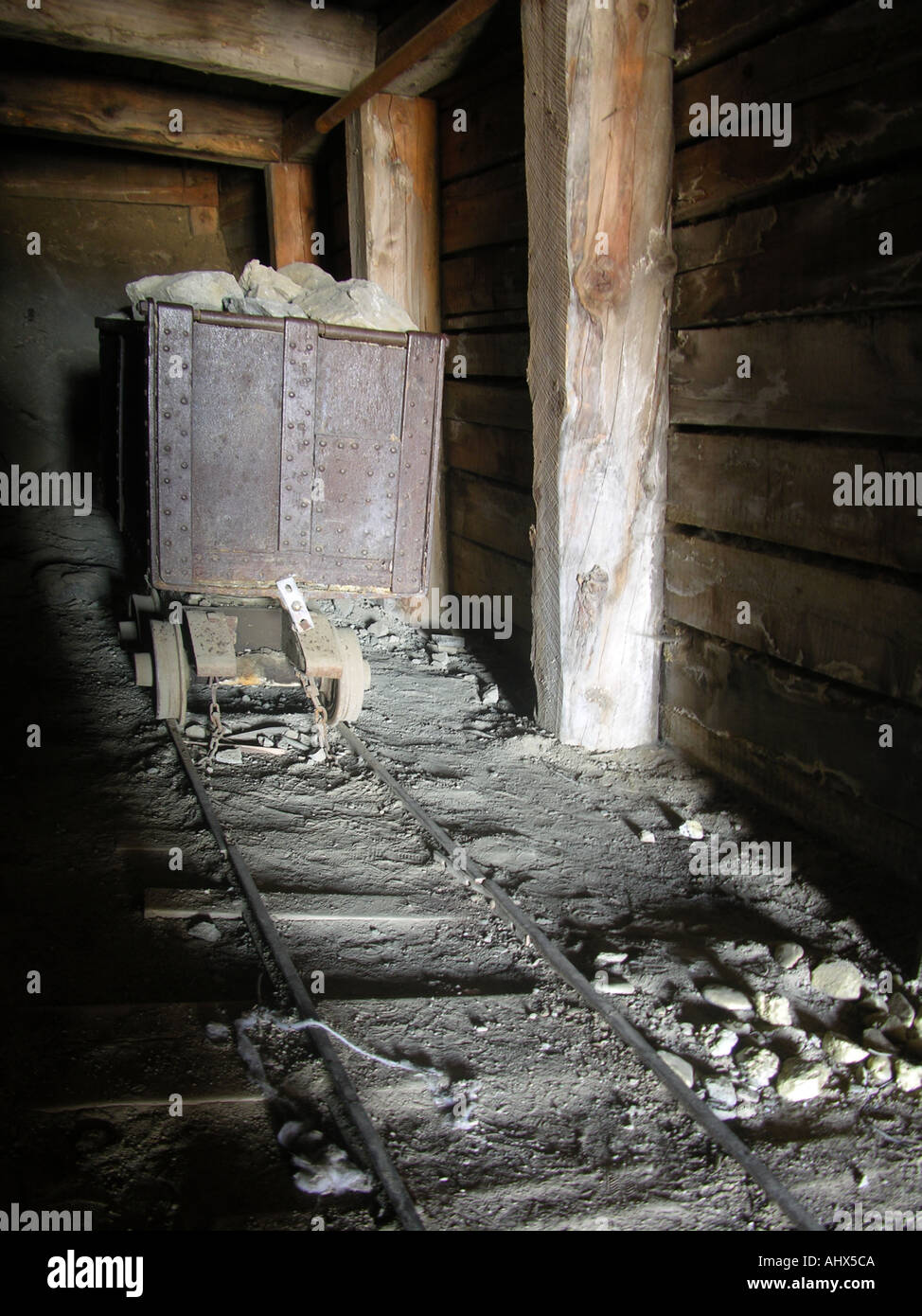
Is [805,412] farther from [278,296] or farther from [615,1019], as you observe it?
[278,296]

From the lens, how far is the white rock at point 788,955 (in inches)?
113

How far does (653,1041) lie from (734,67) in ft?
11.0

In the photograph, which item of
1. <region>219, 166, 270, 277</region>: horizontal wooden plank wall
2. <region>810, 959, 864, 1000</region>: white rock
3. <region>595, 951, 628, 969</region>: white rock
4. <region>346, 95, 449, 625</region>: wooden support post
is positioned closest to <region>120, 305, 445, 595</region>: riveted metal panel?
<region>346, 95, 449, 625</region>: wooden support post

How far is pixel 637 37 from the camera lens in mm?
3693

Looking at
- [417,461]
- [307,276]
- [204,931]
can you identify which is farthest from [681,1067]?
[307,276]

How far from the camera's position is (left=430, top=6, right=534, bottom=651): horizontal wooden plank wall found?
527 cm

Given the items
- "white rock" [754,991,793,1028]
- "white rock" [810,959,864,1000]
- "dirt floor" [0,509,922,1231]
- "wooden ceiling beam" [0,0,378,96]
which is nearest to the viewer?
"dirt floor" [0,509,922,1231]

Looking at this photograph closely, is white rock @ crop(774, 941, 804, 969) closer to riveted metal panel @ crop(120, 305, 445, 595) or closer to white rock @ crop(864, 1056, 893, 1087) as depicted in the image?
white rock @ crop(864, 1056, 893, 1087)

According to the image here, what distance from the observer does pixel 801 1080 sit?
92.4 inches

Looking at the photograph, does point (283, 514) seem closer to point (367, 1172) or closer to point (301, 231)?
point (367, 1172)

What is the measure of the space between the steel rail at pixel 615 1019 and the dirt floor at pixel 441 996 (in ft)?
0.11

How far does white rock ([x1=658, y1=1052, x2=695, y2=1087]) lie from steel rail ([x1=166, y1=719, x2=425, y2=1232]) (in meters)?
0.76

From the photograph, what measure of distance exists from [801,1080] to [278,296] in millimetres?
3827
